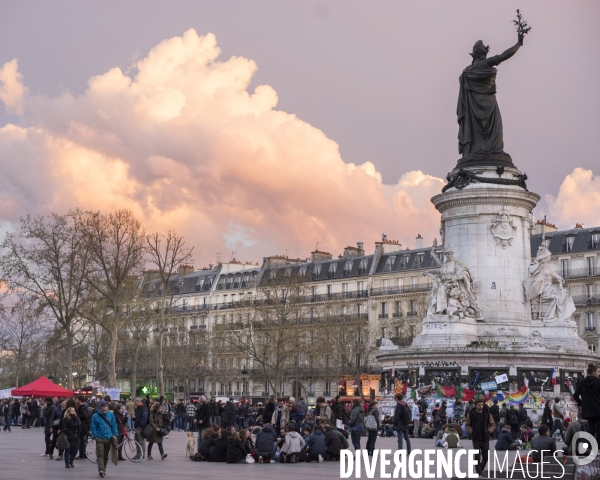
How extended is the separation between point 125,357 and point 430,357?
57.4m

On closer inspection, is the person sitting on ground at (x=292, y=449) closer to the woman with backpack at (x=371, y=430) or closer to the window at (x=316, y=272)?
the woman with backpack at (x=371, y=430)

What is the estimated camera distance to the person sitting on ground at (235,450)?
24469 millimetres

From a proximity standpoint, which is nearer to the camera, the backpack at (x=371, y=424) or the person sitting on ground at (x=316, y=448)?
the person sitting on ground at (x=316, y=448)

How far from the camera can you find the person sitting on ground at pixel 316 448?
81.0ft

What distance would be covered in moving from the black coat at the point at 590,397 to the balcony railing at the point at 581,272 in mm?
55607

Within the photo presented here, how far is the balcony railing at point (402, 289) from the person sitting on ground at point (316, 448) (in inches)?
2123

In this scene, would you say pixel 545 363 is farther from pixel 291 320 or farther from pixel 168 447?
pixel 291 320

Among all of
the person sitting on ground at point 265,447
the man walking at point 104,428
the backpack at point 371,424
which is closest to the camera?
the man walking at point 104,428

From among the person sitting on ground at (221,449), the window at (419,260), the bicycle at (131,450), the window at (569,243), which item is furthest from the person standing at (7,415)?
the window at (569,243)

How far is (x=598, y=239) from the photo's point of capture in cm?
7188

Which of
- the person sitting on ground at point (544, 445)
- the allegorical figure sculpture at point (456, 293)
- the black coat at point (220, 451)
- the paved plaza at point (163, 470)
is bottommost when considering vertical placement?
the paved plaza at point (163, 470)

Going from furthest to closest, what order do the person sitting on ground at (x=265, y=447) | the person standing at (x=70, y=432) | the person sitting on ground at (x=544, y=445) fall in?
the person sitting on ground at (x=265, y=447), the person standing at (x=70, y=432), the person sitting on ground at (x=544, y=445)

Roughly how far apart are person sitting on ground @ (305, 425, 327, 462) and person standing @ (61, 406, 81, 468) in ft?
18.1

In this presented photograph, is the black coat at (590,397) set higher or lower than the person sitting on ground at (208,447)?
higher
